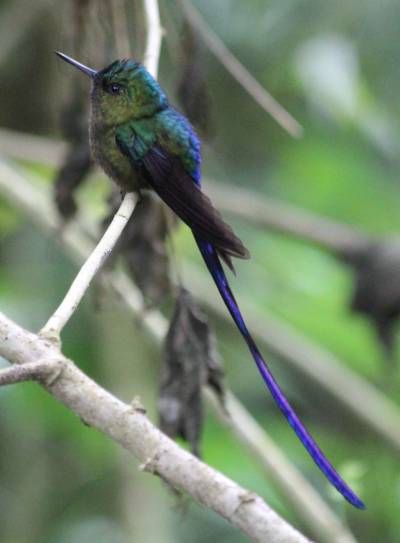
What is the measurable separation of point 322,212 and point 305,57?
1.14 metres

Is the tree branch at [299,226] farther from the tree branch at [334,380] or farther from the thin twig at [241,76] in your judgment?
the thin twig at [241,76]

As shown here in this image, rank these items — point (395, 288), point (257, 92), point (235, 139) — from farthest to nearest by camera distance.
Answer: point (235, 139)
point (395, 288)
point (257, 92)

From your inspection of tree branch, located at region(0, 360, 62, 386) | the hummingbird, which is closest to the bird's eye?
the hummingbird

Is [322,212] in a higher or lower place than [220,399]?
higher

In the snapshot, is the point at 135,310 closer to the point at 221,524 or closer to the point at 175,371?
the point at 175,371

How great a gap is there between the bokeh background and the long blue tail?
1134mm

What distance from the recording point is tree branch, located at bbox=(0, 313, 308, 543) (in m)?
1.63

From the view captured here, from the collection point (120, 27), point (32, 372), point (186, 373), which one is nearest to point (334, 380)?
point (186, 373)

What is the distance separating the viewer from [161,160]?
94.1 inches

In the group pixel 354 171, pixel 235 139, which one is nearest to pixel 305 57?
pixel 235 139

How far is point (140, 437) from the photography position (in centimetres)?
172

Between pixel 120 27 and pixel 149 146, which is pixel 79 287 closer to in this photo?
pixel 149 146

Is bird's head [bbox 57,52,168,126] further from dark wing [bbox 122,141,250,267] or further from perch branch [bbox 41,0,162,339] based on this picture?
perch branch [bbox 41,0,162,339]

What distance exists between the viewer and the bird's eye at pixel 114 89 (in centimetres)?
249
